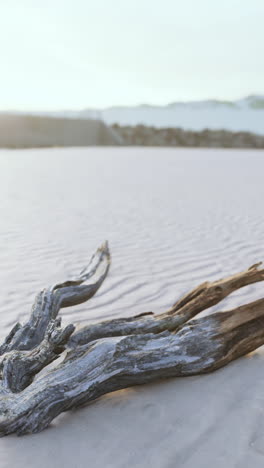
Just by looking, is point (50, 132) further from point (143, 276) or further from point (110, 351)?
point (110, 351)

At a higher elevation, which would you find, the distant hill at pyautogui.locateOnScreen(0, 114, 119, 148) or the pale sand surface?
the distant hill at pyautogui.locateOnScreen(0, 114, 119, 148)

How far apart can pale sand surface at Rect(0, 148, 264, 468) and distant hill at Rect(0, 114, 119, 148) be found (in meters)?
15.7

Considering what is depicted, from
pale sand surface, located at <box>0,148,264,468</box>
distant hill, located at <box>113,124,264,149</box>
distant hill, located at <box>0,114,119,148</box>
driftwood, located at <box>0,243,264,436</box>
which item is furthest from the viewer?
distant hill, located at <box>113,124,264,149</box>

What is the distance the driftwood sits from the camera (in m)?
2.34

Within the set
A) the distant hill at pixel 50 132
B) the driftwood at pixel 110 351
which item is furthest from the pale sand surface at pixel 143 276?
the distant hill at pixel 50 132

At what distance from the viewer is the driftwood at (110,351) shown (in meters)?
2.34

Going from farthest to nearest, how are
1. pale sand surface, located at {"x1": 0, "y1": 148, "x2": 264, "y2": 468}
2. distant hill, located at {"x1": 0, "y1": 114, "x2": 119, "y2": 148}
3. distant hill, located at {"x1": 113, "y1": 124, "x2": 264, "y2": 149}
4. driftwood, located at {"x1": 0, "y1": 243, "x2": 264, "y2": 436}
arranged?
distant hill, located at {"x1": 113, "y1": 124, "x2": 264, "y2": 149} → distant hill, located at {"x1": 0, "y1": 114, "x2": 119, "y2": 148} → driftwood, located at {"x1": 0, "y1": 243, "x2": 264, "y2": 436} → pale sand surface, located at {"x1": 0, "y1": 148, "x2": 264, "y2": 468}

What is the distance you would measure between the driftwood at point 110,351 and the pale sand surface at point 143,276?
0.09m

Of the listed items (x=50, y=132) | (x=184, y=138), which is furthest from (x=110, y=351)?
(x=184, y=138)

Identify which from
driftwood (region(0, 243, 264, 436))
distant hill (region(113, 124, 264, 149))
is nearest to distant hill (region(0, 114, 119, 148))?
distant hill (region(113, 124, 264, 149))

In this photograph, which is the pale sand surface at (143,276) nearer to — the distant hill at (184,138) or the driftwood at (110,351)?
the driftwood at (110,351)

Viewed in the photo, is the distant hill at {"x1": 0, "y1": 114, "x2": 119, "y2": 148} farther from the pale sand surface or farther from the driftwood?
the driftwood

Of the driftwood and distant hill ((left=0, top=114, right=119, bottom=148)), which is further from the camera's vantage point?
distant hill ((left=0, top=114, right=119, bottom=148))

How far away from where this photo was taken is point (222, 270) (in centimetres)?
500
